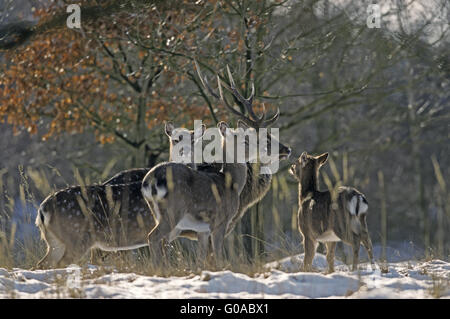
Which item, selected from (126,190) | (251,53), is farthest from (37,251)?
(251,53)

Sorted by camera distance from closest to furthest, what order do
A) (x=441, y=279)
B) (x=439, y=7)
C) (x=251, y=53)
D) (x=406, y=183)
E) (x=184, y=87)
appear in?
(x=441, y=279)
(x=251, y=53)
(x=439, y=7)
(x=184, y=87)
(x=406, y=183)

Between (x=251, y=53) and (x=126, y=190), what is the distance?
4.31 m

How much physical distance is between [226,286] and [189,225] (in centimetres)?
216

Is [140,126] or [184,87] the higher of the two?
[184,87]

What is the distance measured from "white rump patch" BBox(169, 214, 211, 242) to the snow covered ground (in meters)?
1.34

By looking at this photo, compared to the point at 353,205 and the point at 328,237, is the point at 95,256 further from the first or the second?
the point at 353,205

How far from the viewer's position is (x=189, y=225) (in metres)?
7.20

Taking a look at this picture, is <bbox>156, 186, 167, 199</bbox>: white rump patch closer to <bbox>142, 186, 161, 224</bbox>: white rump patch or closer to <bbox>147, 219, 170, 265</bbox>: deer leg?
<bbox>142, 186, 161, 224</bbox>: white rump patch

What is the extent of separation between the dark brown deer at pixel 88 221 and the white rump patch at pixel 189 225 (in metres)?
0.33

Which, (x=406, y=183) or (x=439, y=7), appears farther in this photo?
(x=406, y=183)

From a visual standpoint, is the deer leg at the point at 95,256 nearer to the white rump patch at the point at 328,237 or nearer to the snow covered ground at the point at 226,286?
the snow covered ground at the point at 226,286

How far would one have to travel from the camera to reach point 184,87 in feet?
Answer: 49.7

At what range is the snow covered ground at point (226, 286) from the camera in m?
4.78
